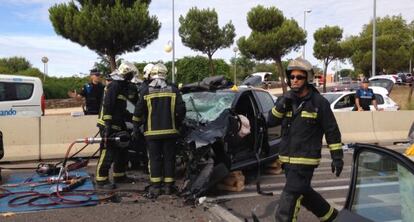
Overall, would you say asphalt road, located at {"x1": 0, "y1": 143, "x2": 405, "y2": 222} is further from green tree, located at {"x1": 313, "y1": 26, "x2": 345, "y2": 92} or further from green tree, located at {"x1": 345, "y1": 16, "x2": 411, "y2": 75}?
green tree, located at {"x1": 345, "y1": 16, "x2": 411, "y2": 75}

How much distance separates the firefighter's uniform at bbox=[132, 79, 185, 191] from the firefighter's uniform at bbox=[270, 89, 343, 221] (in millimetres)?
2669

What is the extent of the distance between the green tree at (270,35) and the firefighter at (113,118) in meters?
21.9

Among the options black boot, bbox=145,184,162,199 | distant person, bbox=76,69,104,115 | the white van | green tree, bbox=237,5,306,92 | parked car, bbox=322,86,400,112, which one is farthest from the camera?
green tree, bbox=237,5,306,92

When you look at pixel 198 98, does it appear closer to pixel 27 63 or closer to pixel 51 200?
pixel 51 200

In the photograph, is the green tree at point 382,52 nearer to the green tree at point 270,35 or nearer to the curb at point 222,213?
the green tree at point 270,35

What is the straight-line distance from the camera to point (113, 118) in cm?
761

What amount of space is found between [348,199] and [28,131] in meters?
8.46

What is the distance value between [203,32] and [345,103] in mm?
16064

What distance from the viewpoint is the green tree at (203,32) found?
31050mm

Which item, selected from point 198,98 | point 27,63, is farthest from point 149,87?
point 27,63

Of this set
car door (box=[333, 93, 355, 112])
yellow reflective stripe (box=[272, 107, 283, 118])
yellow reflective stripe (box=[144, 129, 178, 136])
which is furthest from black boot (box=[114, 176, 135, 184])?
car door (box=[333, 93, 355, 112])

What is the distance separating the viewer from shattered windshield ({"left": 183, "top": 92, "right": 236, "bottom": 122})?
7660 mm

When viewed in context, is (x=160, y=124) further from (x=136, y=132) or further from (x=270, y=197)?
(x=270, y=197)

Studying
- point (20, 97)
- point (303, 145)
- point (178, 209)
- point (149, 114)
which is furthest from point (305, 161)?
point (20, 97)
